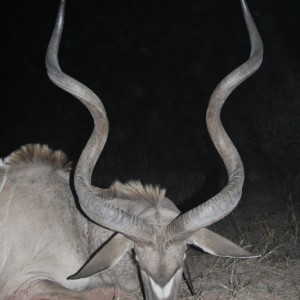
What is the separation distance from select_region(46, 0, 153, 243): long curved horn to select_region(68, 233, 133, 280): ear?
113mm

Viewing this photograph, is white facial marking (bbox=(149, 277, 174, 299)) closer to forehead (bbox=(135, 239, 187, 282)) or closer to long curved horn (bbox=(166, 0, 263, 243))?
forehead (bbox=(135, 239, 187, 282))

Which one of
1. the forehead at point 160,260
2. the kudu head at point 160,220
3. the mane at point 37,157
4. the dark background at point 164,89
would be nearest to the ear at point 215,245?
the kudu head at point 160,220

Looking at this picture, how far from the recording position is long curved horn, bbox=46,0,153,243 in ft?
10.2

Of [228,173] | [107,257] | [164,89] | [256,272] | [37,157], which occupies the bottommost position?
[164,89]

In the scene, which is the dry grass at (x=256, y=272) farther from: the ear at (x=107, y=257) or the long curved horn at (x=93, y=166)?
the long curved horn at (x=93, y=166)

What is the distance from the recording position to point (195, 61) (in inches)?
492

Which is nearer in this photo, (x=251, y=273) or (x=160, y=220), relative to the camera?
(x=160, y=220)

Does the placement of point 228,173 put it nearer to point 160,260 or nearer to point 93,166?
point 160,260

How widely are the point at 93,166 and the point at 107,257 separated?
1.99 ft

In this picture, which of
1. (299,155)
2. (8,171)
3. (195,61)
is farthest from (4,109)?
(8,171)

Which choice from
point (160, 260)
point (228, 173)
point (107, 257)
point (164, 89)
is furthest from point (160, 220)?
point (164, 89)

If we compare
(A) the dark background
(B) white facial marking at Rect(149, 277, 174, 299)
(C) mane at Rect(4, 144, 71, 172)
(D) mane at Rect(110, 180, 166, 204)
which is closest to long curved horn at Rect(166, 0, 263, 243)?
(B) white facial marking at Rect(149, 277, 174, 299)

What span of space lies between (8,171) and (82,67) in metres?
10.2

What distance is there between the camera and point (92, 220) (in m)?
3.25
